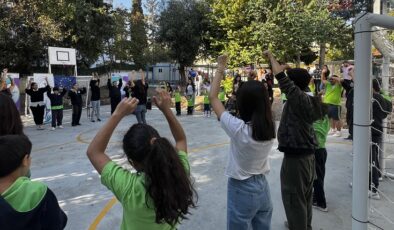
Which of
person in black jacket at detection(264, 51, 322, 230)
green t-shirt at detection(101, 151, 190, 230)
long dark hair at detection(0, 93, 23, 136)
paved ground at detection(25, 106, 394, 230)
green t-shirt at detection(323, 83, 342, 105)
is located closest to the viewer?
green t-shirt at detection(101, 151, 190, 230)

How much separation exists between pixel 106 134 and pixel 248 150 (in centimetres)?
118

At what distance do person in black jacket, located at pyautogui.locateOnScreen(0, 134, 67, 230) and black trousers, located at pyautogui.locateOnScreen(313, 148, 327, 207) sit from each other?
362 centimetres

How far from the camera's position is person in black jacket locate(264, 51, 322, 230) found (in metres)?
3.55

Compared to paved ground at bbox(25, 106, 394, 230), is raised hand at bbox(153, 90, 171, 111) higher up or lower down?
higher up

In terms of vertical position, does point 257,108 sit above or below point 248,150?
above

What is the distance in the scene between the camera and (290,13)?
66.6 ft

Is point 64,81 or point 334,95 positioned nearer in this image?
point 334,95

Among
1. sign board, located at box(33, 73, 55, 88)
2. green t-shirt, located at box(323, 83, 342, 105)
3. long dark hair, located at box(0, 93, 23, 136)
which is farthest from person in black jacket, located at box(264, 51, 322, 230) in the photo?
sign board, located at box(33, 73, 55, 88)

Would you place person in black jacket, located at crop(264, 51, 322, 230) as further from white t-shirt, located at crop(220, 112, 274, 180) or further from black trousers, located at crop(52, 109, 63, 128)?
black trousers, located at crop(52, 109, 63, 128)

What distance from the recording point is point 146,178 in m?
1.98

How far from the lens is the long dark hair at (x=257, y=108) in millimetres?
2725

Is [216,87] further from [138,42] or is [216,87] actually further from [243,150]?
[138,42]

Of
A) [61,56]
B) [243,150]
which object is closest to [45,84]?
[61,56]

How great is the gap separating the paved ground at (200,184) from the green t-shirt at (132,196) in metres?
2.44
